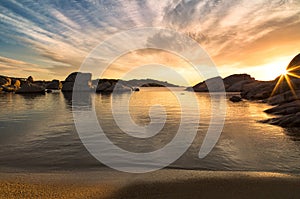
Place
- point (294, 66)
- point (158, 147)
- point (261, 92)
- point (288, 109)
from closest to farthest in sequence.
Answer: point (158, 147) → point (288, 109) → point (294, 66) → point (261, 92)

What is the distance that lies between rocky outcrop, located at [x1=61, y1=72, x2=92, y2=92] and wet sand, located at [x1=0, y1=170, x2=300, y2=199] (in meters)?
120

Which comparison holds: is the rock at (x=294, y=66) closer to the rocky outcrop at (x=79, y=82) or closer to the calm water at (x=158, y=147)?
the calm water at (x=158, y=147)

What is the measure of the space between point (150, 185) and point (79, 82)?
122 m

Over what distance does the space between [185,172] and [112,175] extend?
9.36 ft

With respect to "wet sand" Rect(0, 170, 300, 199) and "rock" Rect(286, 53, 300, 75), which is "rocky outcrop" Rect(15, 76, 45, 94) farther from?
"wet sand" Rect(0, 170, 300, 199)

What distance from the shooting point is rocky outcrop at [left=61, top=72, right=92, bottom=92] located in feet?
400

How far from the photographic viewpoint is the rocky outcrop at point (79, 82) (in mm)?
122012

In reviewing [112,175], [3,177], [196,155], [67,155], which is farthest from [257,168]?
[3,177]

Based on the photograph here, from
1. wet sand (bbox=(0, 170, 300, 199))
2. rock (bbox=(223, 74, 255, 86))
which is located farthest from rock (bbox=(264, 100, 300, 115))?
rock (bbox=(223, 74, 255, 86))

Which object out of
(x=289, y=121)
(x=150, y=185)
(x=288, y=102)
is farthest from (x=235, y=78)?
(x=150, y=185)

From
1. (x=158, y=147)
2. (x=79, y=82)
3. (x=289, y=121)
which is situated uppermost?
(x=79, y=82)

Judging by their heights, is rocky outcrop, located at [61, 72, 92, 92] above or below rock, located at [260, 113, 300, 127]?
above

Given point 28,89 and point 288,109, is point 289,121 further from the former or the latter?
point 28,89

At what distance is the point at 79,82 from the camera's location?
121 metres
